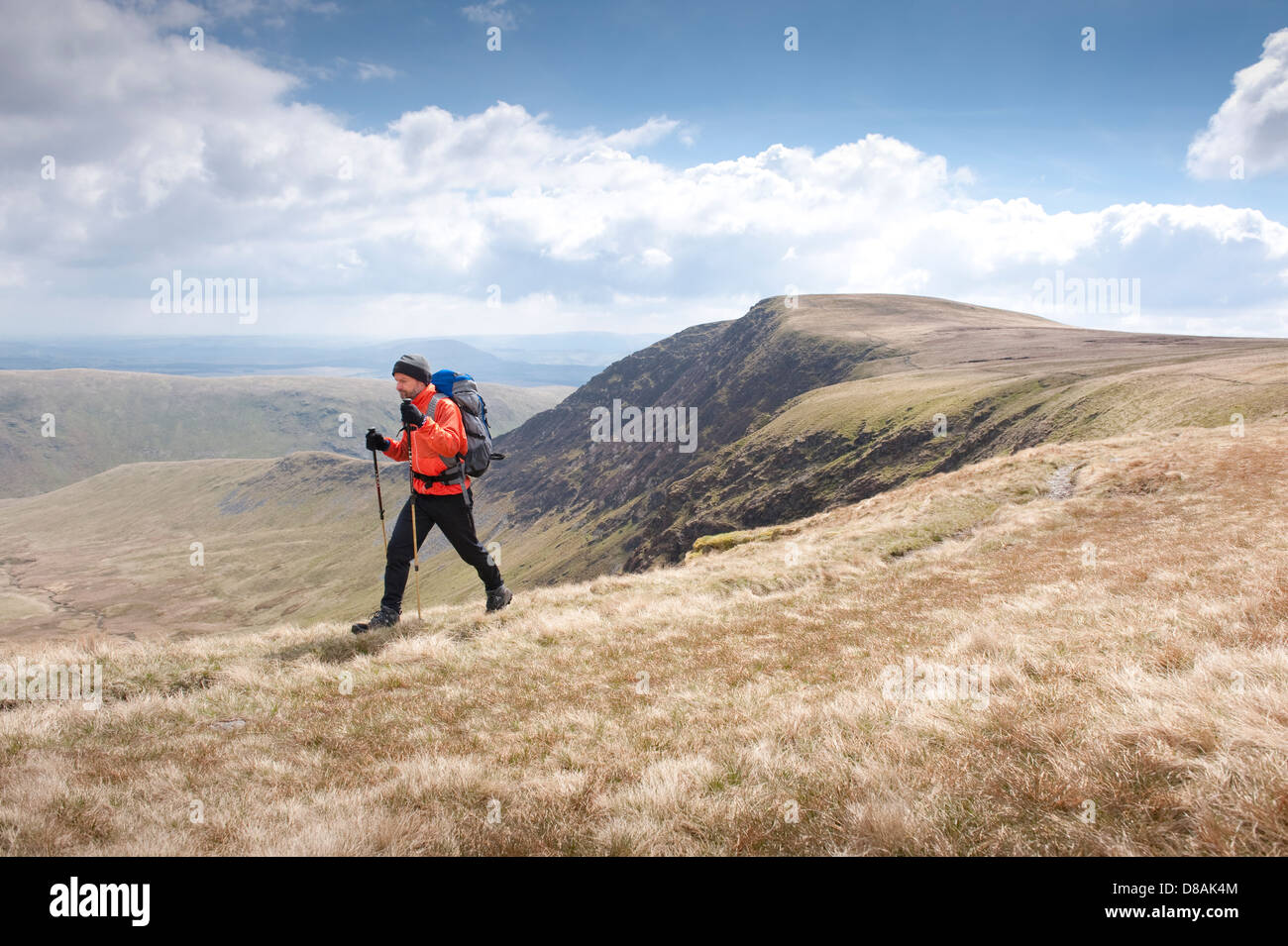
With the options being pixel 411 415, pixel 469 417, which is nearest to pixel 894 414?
pixel 469 417

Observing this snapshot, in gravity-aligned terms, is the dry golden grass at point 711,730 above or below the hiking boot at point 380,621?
above

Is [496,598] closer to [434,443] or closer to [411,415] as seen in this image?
[434,443]

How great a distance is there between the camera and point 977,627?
8.40 m

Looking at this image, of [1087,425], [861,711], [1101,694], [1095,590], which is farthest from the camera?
[1087,425]

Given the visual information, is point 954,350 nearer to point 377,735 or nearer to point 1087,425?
point 1087,425

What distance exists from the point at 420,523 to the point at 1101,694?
33.3 feet

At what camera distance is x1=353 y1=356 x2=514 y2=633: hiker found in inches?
396

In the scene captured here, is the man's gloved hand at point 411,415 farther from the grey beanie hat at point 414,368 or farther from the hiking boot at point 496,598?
the hiking boot at point 496,598

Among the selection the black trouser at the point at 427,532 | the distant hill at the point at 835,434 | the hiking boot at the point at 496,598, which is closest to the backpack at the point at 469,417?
the black trouser at the point at 427,532

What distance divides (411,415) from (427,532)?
85.6 inches

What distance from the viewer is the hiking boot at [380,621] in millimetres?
10578

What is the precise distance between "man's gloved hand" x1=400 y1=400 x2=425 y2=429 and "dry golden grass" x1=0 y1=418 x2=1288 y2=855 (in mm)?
3624

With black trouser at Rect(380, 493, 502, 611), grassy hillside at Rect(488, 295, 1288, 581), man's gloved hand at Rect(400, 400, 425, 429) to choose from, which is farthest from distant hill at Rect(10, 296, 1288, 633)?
man's gloved hand at Rect(400, 400, 425, 429)
